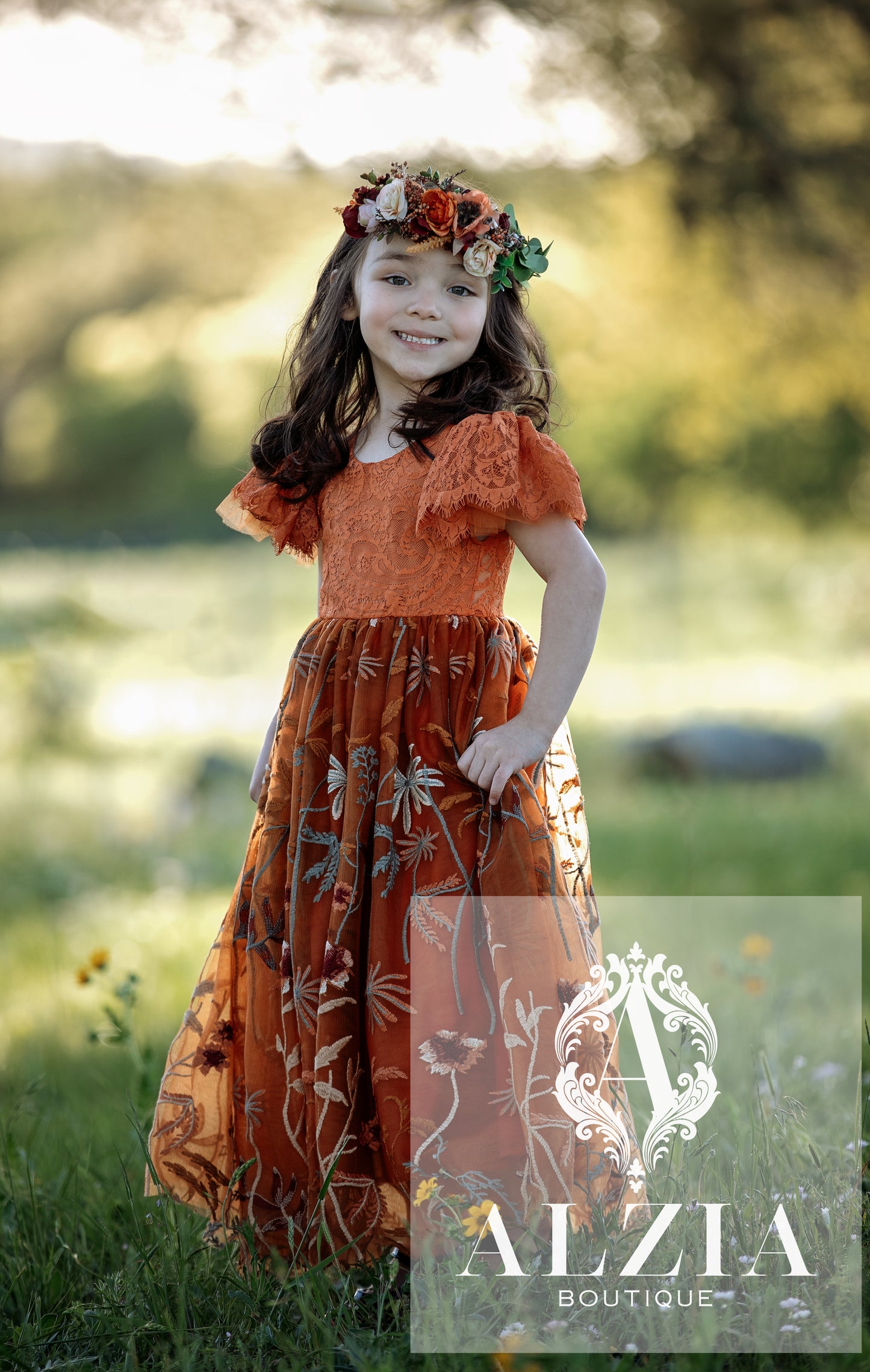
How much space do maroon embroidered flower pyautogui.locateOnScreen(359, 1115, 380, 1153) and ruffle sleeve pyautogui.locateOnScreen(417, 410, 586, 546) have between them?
33.0 inches

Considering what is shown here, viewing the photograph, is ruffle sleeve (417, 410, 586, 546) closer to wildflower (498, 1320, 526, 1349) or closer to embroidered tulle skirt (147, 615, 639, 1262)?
embroidered tulle skirt (147, 615, 639, 1262)

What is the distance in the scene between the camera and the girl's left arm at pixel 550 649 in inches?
65.7

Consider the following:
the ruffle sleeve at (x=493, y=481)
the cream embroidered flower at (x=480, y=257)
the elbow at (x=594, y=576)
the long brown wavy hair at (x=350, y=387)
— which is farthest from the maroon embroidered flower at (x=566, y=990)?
the cream embroidered flower at (x=480, y=257)

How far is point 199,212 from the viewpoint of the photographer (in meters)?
5.28

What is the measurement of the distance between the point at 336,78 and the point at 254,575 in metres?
5.26

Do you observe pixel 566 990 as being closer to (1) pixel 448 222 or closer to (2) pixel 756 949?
(2) pixel 756 949

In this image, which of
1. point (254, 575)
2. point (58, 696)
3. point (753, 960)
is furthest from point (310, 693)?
point (254, 575)

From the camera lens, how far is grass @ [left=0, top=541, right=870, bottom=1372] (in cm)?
157

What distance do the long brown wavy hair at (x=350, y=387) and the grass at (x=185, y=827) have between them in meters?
1.00

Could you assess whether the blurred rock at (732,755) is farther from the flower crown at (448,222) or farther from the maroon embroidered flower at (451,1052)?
the maroon embroidered flower at (451,1052)

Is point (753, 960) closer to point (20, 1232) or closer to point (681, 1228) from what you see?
point (681, 1228)

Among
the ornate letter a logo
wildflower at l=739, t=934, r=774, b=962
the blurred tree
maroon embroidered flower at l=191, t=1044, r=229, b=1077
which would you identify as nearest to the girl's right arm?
maroon embroidered flower at l=191, t=1044, r=229, b=1077

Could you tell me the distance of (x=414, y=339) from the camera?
6.05 ft

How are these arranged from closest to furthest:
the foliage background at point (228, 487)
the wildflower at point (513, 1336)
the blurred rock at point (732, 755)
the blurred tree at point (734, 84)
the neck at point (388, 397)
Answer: the wildflower at point (513, 1336), the neck at point (388, 397), the foliage background at point (228, 487), the blurred tree at point (734, 84), the blurred rock at point (732, 755)
